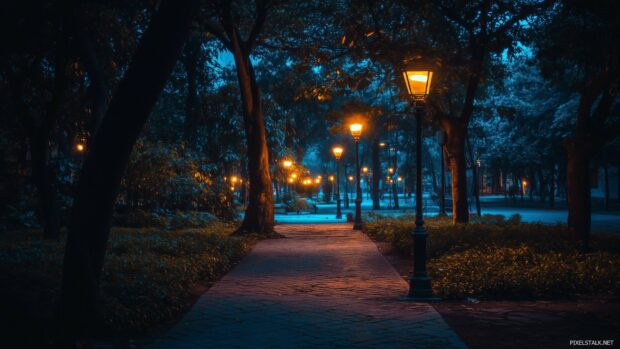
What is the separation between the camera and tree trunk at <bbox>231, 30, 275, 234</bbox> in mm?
20578

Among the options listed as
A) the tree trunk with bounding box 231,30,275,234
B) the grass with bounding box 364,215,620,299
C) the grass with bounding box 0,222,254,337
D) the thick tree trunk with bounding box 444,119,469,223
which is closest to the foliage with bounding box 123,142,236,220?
the tree trunk with bounding box 231,30,275,234

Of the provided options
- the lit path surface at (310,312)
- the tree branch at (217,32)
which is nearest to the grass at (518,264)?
the lit path surface at (310,312)

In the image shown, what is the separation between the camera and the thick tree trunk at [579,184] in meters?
13.3

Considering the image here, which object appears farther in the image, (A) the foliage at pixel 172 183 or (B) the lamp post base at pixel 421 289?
(A) the foliage at pixel 172 183

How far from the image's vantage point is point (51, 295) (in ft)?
24.3

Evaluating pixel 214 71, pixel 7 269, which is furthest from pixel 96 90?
pixel 214 71

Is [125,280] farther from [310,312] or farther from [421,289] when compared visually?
[421,289]

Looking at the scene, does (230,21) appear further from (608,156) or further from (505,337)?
Result: (608,156)

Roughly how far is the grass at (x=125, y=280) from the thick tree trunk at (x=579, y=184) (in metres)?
7.62

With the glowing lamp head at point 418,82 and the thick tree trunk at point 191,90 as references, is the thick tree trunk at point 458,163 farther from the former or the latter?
the thick tree trunk at point 191,90

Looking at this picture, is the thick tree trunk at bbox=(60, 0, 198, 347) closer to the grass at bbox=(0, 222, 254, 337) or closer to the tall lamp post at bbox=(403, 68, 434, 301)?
the grass at bbox=(0, 222, 254, 337)

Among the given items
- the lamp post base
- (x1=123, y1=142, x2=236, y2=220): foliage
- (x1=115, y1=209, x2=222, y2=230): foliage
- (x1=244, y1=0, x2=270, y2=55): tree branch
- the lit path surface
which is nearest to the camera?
the lit path surface

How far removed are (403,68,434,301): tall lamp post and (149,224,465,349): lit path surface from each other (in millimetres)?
367

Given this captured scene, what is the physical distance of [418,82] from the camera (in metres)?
10.1
